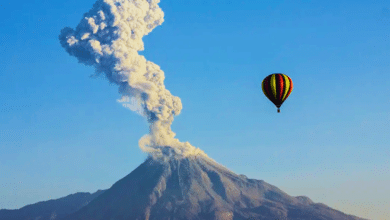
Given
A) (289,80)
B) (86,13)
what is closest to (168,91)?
(86,13)

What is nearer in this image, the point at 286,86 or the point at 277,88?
the point at 277,88

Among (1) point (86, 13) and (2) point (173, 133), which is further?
(2) point (173, 133)

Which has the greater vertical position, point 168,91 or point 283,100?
point 168,91

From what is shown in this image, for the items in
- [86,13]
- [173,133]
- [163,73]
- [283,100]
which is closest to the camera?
[283,100]

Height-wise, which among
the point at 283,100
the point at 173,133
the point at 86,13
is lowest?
the point at 283,100

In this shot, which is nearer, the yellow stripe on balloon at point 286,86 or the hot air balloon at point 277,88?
the hot air balloon at point 277,88

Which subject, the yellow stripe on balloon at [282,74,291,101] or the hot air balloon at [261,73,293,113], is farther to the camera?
the yellow stripe on balloon at [282,74,291,101]

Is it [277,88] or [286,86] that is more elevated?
[286,86]

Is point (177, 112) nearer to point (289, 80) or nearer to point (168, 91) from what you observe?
point (168, 91)
